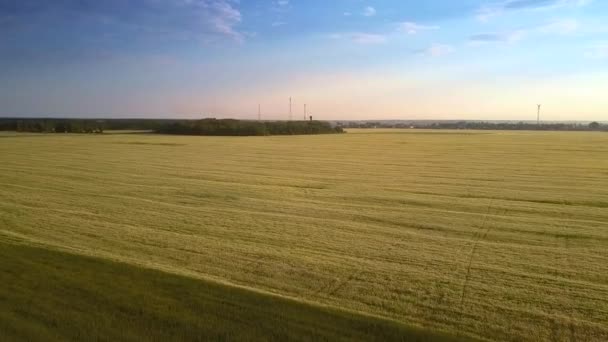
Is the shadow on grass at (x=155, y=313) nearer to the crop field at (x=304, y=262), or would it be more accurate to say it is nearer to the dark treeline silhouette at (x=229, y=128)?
the crop field at (x=304, y=262)

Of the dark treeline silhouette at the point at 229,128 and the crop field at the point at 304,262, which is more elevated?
the dark treeline silhouette at the point at 229,128

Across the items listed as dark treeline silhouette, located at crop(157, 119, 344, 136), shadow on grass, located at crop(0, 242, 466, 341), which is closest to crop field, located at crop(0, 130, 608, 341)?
shadow on grass, located at crop(0, 242, 466, 341)

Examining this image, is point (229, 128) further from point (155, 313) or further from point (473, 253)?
point (155, 313)

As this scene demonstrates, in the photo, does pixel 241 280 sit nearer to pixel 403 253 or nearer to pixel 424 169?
pixel 403 253

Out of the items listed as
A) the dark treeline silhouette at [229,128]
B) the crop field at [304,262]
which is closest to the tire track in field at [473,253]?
the crop field at [304,262]

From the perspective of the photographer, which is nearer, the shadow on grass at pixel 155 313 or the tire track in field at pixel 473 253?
the shadow on grass at pixel 155 313

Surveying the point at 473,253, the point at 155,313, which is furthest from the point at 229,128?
the point at 155,313
